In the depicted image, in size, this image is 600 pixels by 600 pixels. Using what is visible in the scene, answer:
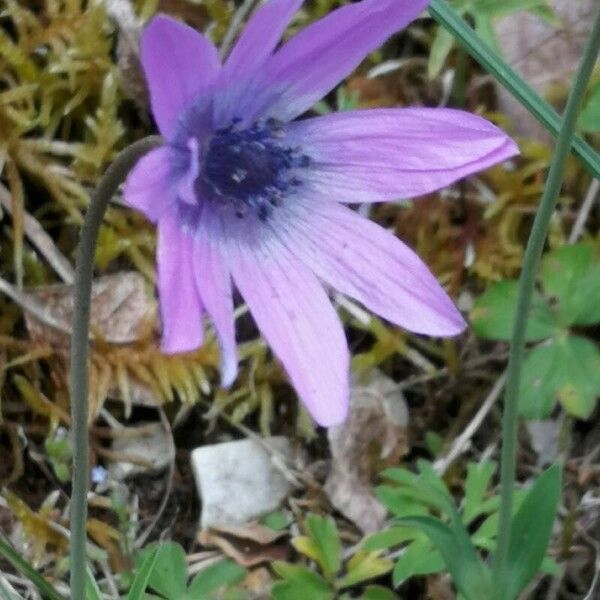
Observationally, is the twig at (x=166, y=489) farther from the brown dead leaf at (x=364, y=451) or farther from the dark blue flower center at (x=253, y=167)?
the dark blue flower center at (x=253, y=167)

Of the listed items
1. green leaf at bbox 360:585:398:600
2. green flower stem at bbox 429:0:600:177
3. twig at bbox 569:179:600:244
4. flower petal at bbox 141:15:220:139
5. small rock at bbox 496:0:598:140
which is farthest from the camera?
small rock at bbox 496:0:598:140

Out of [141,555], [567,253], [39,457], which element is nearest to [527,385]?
[567,253]

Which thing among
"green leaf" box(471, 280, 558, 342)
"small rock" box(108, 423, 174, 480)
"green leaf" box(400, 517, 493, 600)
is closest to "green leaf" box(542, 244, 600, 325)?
"green leaf" box(471, 280, 558, 342)

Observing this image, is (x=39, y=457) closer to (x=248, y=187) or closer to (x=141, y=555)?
(x=141, y=555)

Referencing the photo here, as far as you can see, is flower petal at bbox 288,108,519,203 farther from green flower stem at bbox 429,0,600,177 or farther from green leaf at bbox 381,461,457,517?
green leaf at bbox 381,461,457,517

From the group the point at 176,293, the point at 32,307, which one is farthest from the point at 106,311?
the point at 176,293

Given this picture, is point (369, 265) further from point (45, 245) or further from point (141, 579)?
point (45, 245)

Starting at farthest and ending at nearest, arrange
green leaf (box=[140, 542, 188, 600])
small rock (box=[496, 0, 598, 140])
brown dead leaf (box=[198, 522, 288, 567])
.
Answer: small rock (box=[496, 0, 598, 140])
brown dead leaf (box=[198, 522, 288, 567])
green leaf (box=[140, 542, 188, 600])
